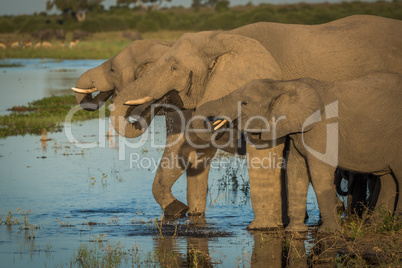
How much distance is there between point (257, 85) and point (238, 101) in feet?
0.82

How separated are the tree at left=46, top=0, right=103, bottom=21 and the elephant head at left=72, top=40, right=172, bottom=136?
7309cm

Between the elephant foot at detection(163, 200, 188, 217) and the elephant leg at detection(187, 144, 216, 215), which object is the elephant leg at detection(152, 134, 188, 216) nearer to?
the elephant foot at detection(163, 200, 188, 217)

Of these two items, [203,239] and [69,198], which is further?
[69,198]

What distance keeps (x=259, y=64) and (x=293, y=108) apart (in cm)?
93

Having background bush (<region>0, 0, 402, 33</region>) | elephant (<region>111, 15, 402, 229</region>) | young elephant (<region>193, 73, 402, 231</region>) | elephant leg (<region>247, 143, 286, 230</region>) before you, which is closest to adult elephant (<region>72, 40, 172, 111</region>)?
elephant (<region>111, 15, 402, 229</region>)

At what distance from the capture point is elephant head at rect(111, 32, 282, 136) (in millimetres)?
9164

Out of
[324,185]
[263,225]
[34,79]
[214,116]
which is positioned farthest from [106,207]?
[34,79]

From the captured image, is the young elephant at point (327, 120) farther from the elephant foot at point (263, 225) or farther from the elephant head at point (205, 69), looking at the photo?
the elephant foot at point (263, 225)

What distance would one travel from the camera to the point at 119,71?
35.3 feet

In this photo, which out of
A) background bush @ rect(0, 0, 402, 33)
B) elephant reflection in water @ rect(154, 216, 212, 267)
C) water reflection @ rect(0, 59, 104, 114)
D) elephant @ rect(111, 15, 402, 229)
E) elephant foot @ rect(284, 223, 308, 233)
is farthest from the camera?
background bush @ rect(0, 0, 402, 33)

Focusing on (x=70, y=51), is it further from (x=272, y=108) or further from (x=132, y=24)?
(x=272, y=108)

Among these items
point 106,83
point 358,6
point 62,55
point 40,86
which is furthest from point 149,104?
point 358,6

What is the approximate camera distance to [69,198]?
449 inches

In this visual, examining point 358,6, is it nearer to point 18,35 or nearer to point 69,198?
point 18,35
